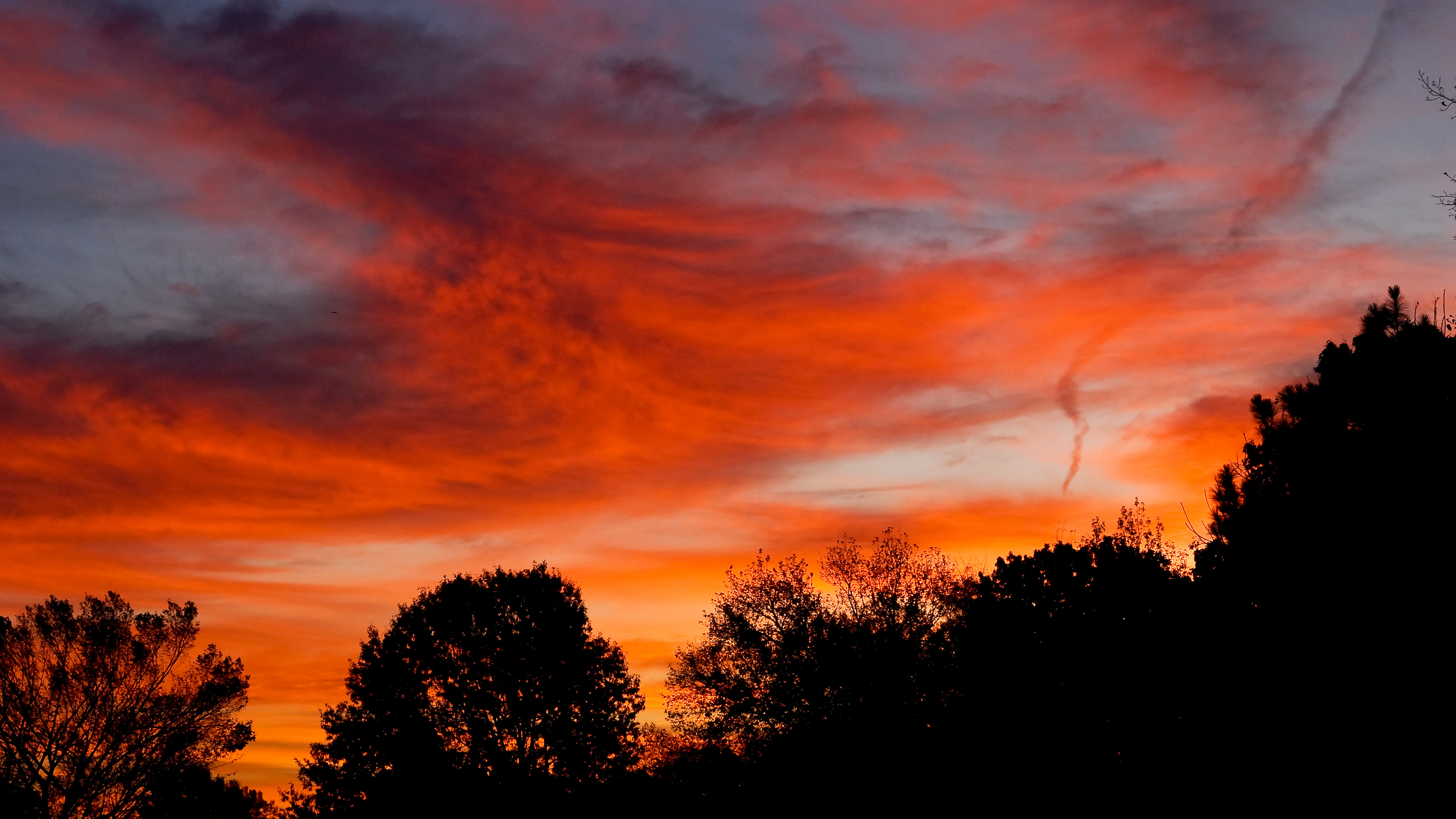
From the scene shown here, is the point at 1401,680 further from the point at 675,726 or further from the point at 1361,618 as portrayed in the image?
the point at 675,726

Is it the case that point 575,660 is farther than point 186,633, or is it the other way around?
point 575,660

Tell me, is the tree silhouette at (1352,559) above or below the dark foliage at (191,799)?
above

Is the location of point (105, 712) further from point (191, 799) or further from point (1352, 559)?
point (1352, 559)

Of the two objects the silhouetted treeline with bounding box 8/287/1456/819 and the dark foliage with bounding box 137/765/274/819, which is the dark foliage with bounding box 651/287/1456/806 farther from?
the dark foliage with bounding box 137/765/274/819

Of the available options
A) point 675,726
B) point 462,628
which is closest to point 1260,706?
point 675,726

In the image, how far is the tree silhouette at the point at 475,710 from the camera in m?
65.3

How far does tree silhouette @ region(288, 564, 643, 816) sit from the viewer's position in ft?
214

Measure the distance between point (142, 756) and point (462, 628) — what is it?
19.7 m

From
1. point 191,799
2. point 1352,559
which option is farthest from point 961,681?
point 191,799

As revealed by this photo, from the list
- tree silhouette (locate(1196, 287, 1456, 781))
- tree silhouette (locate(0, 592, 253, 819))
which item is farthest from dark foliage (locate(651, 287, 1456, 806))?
tree silhouette (locate(0, 592, 253, 819))

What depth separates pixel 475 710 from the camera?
221 feet

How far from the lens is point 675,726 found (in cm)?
6594

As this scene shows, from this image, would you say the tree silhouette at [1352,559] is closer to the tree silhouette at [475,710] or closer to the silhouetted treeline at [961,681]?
the silhouetted treeline at [961,681]

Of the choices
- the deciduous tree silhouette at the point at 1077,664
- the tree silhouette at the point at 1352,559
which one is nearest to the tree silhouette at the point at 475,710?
the deciduous tree silhouette at the point at 1077,664
